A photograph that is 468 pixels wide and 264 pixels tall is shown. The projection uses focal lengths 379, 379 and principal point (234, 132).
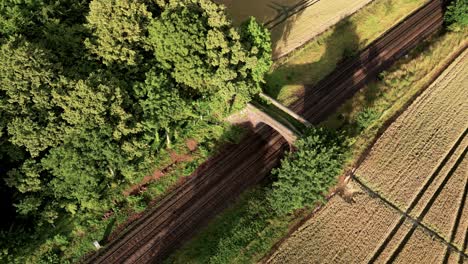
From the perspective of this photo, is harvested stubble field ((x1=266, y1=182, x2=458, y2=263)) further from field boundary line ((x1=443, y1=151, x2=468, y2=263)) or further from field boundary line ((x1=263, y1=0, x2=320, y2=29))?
field boundary line ((x1=263, y1=0, x2=320, y2=29))

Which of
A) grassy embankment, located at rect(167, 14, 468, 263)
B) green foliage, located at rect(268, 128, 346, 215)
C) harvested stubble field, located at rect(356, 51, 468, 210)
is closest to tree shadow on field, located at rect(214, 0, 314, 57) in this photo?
grassy embankment, located at rect(167, 14, 468, 263)

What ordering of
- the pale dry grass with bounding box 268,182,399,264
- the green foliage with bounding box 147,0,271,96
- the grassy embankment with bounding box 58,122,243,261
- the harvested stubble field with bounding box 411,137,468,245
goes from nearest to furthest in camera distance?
the green foliage with bounding box 147,0,271,96
the grassy embankment with bounding box 58,122,243,261
the pale dry grass with bounding box 268,182,399,264
the harvested stubble field with bounding box 411,137,468,245

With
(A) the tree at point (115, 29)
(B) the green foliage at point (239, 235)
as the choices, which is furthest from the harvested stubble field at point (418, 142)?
(A) the tree at point (115, 29)

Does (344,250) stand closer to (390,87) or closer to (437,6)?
(390,87)

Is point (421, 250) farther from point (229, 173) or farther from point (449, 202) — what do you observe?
point (229, 173)

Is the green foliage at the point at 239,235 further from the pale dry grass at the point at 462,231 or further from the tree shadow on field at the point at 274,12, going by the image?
the tree shadow on field at the point at 274,12
